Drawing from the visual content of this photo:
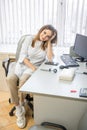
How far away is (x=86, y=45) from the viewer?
226 cm

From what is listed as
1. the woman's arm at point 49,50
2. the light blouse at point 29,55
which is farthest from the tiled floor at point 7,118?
the woman's arm at point 49,50

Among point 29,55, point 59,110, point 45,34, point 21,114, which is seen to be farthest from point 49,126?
point 45,34

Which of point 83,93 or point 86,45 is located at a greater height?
point 86,45

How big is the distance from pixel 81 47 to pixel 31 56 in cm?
69

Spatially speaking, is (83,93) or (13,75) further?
(13,75)

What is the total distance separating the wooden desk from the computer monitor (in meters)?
0.66

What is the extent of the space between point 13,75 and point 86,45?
1.02 m

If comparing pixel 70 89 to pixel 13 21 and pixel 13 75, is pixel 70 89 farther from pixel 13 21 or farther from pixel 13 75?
pixel 13 21

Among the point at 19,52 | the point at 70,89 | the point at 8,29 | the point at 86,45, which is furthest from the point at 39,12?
the point at 70,89

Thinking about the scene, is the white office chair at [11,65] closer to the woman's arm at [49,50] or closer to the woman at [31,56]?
the woman at [31,56]

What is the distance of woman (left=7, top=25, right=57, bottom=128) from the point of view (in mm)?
2184

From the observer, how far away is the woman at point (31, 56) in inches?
86.0

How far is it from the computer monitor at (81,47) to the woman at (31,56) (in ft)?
1.14

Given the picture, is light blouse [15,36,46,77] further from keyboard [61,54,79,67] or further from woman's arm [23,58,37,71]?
keyboard [61,54,79,67]
